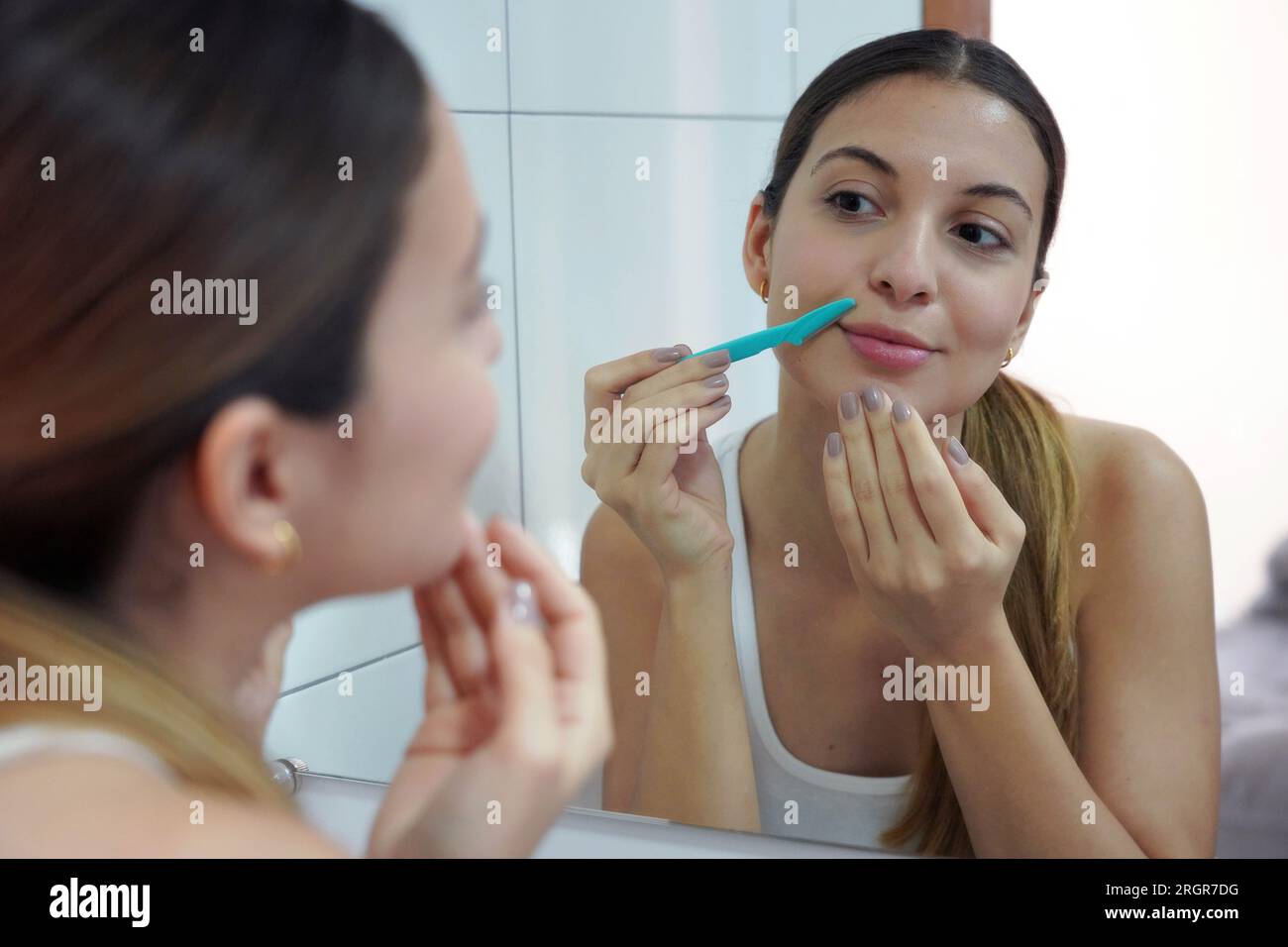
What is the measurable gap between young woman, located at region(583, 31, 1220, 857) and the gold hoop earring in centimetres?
27

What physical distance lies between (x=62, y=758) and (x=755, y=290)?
395mm

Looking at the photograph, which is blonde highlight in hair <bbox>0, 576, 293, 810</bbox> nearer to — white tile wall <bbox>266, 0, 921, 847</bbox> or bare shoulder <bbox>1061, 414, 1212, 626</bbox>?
white tile wall <bbox>266, 0, 921, 847</bbox>

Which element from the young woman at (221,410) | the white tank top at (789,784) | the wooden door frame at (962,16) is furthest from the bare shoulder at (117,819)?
the wooden door frame at (962,16)

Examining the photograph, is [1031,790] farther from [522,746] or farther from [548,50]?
[548,50]

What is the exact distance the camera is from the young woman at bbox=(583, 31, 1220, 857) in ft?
1.72

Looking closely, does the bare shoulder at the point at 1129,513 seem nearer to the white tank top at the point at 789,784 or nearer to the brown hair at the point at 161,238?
the white tank top at the point at 789,784

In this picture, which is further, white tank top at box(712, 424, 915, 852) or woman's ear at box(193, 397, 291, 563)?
white tank top at box(712, 424, 915, 852)

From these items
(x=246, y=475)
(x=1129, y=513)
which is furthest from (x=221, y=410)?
(x=1129, y=513)

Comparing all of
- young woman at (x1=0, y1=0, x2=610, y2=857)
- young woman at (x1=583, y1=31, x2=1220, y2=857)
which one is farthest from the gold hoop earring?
young woman at (x1=583, y1=31, x2=1220, y2=857)

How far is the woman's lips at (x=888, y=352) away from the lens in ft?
1.77

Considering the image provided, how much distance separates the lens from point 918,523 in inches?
20.8

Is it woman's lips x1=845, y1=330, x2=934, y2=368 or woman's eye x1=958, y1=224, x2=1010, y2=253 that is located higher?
woman's eye x1=958, y1=224, x2=1010, y2=253
